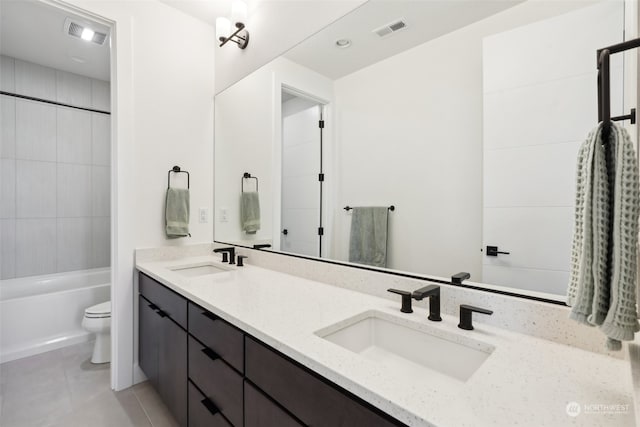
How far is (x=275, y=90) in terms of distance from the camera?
1.84 m

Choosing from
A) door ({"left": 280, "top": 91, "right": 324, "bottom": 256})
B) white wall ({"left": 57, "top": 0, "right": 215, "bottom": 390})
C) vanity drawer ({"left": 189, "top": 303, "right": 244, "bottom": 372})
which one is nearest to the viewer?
vanity drawer ({"left": 189, "top": 303, "right": 244, "bottom": 372})

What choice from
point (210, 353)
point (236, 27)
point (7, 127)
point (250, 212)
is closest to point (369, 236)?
point (210, 353)

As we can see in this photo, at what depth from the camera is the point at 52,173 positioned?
2982mm

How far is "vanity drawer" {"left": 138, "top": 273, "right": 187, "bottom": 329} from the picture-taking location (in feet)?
4.58

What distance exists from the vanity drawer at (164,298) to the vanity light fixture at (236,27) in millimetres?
1646

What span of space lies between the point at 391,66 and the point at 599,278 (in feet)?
3.54

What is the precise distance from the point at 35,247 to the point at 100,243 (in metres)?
0.52

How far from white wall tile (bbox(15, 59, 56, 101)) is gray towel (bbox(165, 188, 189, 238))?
2100 mm

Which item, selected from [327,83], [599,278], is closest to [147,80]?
[327,83]

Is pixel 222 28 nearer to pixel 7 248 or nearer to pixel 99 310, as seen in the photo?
pixel 99 310

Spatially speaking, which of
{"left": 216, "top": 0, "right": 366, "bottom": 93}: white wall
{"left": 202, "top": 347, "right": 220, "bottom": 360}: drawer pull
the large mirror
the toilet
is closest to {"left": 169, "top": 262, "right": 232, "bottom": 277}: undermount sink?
the large mirror

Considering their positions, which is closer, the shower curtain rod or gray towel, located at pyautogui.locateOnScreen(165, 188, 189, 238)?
the shower curtain rod

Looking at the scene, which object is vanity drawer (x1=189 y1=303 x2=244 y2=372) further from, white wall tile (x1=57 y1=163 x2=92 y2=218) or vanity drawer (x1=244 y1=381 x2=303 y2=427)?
white wall tile (x1=57 y1=163 x2=92 y2=218)

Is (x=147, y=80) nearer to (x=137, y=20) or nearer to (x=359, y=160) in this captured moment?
(x=137, y=20)
